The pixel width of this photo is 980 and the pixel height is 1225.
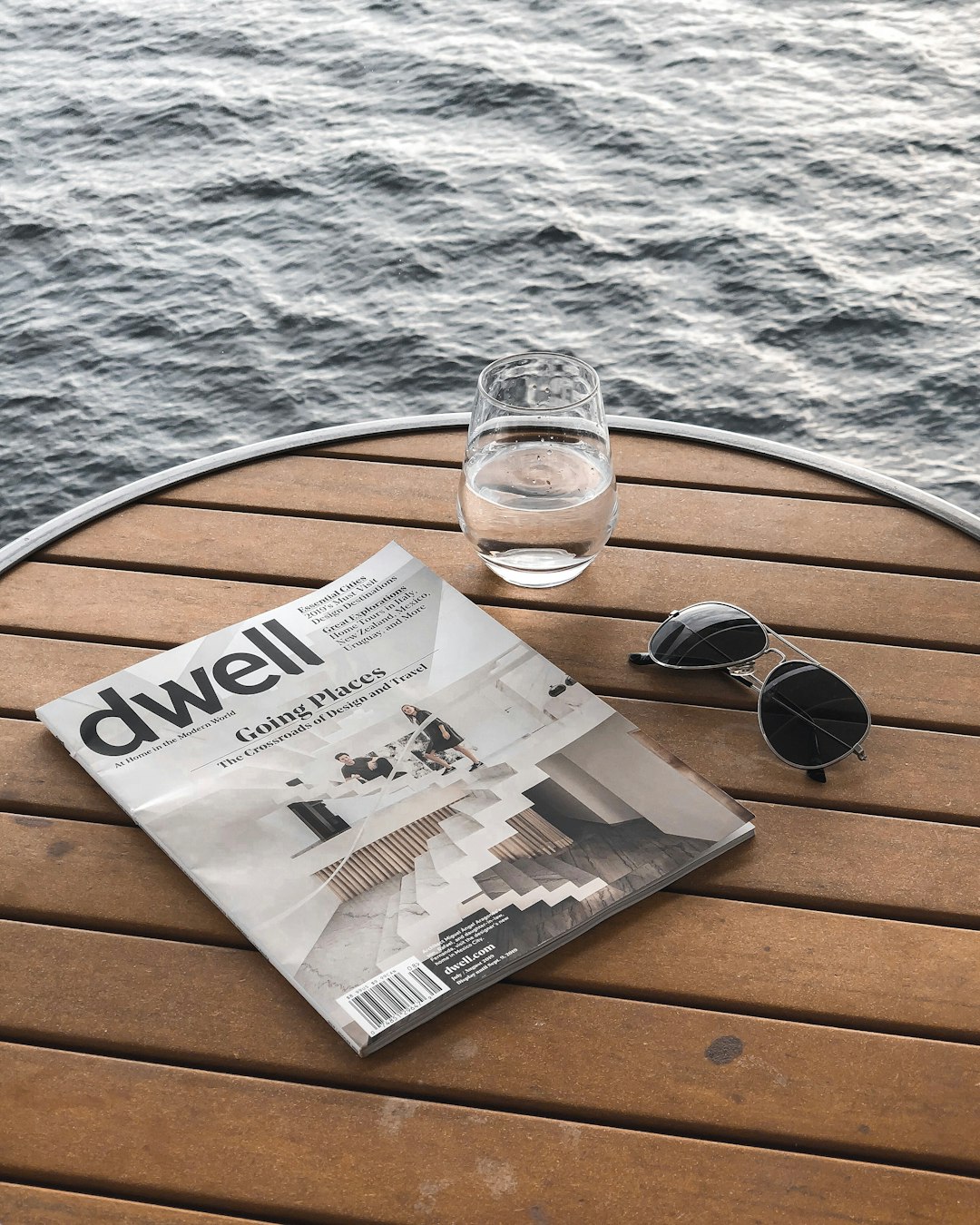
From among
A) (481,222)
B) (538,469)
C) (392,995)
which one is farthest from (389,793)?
(481,222)

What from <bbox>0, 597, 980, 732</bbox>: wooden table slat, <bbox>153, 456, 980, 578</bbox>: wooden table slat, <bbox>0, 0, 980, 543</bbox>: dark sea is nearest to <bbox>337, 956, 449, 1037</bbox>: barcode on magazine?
<bbox>0, 597, 980, 732</bbox>: wooden table slat

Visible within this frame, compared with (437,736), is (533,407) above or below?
above

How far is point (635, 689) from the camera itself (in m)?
0.78

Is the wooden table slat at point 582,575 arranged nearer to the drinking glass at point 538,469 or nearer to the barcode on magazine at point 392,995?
the drinking glass at point 538,469

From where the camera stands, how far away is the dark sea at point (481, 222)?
2039mm

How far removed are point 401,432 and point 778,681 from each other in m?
0.41

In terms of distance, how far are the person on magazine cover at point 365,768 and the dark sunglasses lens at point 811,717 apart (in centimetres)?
22

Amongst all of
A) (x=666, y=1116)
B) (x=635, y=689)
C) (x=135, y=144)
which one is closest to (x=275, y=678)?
(x=635, y=689)

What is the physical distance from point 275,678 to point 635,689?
0.22 metres

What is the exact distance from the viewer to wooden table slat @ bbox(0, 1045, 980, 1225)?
0.53 meters

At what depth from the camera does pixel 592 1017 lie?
1.96 ft

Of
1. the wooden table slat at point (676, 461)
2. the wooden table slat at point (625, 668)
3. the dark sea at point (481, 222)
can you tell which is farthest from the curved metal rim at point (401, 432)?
the dark sea at point (481, 222)

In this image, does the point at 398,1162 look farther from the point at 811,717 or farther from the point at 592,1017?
the point at 811,717

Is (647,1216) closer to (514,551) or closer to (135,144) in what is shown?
(514,551)
